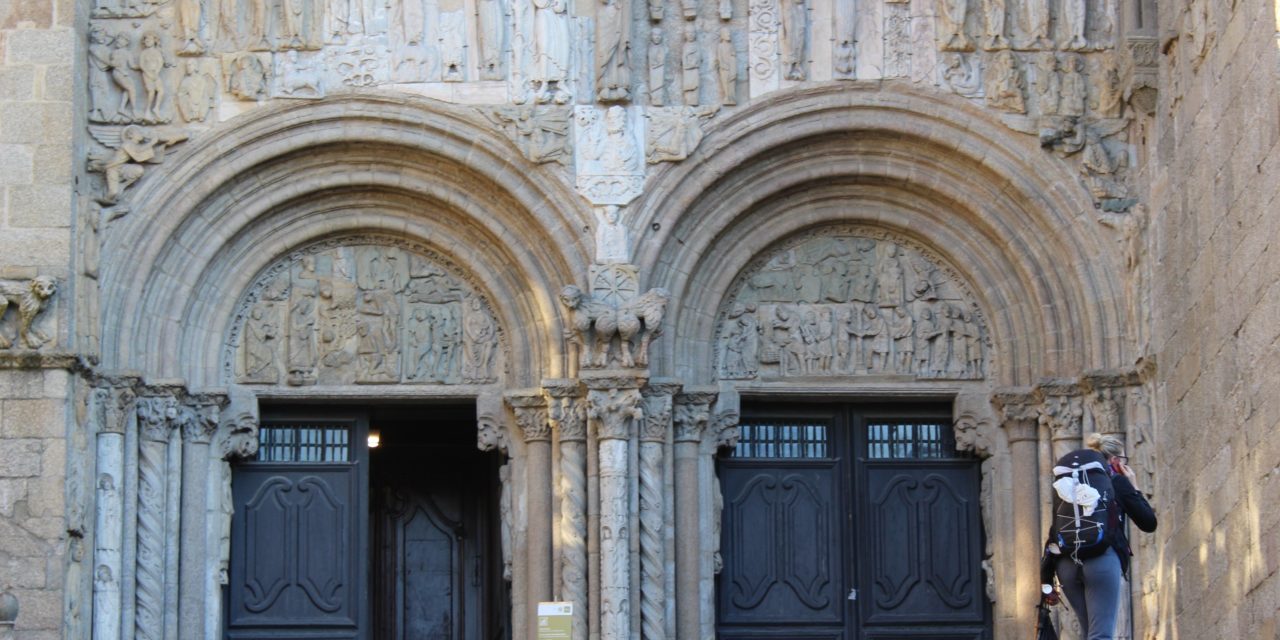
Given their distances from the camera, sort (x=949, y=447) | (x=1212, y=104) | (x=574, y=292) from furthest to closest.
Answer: (x=949, y=447), (x=574, y=292), (x=1212, y=104)

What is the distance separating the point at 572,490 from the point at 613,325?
1.34 m

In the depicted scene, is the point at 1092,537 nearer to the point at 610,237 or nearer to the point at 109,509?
the point at 610,237

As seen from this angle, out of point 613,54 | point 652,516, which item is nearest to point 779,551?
point 652,516

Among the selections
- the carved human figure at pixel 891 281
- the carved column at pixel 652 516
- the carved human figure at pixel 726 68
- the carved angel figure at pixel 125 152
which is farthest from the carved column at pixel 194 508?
the carved human figure at pixel 891 281

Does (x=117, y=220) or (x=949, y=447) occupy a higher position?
(x=117, y=220)

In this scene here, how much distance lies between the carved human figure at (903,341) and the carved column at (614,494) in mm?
2319

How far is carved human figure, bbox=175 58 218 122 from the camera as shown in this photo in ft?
68.2

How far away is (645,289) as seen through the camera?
815 inches

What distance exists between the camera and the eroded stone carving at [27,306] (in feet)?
64.4

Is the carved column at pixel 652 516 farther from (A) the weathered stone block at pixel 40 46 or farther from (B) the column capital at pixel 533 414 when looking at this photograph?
(A) the weathered stone block at pixel 40 46

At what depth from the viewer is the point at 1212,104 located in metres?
19.0

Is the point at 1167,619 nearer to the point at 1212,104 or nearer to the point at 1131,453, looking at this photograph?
the point at 1131,453

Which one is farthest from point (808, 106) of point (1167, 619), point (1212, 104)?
point (1167, 619)

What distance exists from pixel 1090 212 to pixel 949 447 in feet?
7.53
